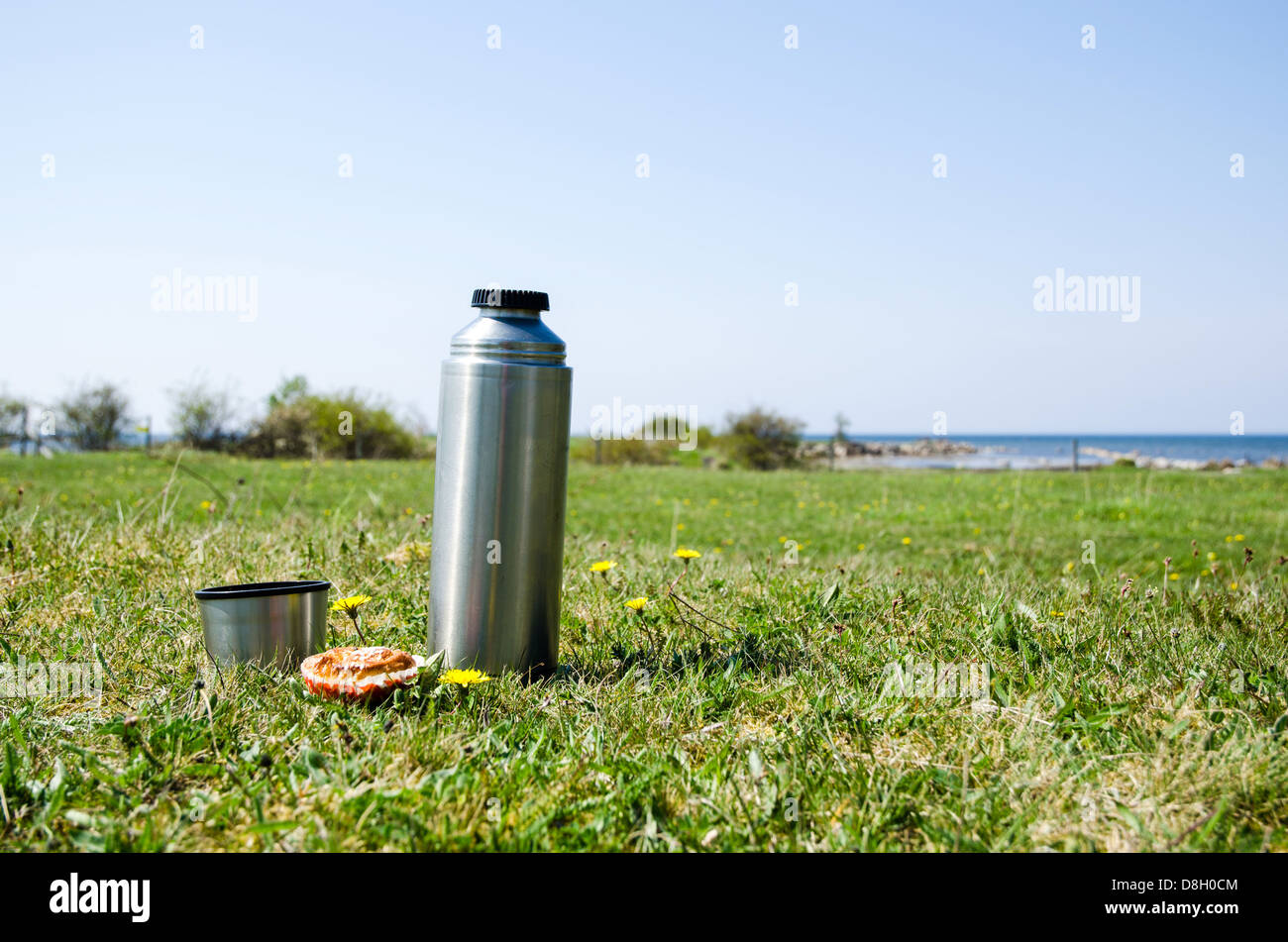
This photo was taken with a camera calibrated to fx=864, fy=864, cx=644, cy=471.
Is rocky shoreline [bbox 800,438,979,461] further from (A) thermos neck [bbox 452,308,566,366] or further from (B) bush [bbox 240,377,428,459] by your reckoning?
(A) thermos neck [bbox 452,308,566,366]

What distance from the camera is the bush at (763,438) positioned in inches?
856

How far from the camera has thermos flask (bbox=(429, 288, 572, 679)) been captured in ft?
8.38

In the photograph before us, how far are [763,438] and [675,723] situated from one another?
1980 centimetres

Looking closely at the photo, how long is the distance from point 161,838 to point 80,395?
2468cm

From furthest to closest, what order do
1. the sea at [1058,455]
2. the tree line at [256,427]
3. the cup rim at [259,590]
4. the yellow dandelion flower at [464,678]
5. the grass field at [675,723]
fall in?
the sea at [1058,455] < the tree line at [256,427] < the cup rim at [259,590] < the yellow dandelion flower at [464,678] < the grass field at [675,723]

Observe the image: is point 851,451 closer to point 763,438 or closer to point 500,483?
point 763,438

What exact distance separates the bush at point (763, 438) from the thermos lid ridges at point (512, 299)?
761 inches

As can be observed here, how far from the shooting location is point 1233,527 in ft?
30.2

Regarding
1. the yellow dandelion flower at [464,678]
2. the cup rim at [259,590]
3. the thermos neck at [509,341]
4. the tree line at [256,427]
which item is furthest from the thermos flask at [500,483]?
the tree line at [256,427]

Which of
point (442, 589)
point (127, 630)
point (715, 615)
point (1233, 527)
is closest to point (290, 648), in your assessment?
point (442, 589)

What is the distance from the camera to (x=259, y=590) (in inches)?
103
